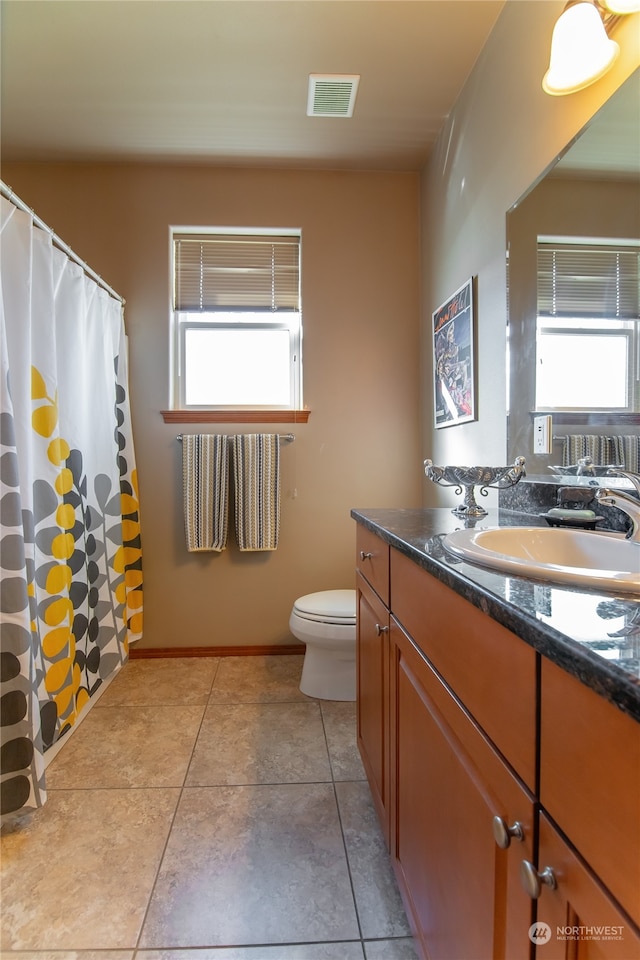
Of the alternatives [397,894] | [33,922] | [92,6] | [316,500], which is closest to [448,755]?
[397,894]

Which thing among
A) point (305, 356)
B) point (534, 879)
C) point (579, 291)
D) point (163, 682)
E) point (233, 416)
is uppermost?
point (305, 356)

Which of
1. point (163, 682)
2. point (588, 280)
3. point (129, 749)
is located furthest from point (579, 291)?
point (163, 682)

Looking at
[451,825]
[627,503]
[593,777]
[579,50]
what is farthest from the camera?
[579,50]

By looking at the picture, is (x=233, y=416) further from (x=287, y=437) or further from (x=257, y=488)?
(x=257, y=488)

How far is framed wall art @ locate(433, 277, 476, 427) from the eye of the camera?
1632 millimetres

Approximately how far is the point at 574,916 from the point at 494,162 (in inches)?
73.0

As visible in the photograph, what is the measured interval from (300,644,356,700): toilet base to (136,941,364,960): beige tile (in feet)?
2.98

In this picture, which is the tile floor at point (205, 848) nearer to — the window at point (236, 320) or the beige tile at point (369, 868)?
the beige tile at point (369, 868)

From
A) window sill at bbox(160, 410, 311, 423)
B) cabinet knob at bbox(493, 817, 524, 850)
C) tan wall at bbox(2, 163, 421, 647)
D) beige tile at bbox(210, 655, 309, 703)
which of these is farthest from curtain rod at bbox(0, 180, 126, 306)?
beige tile at bbox(210, 655, 309, 703)

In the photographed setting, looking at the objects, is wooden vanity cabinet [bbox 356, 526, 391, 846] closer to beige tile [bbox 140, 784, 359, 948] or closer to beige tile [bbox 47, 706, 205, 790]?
beige tile [bbox 140, 784, 359, 948]

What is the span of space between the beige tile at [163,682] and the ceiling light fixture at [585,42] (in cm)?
231

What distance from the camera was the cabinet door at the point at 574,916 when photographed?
331 mm

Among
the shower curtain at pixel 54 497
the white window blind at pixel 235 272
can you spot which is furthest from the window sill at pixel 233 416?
the white window blind at pixel 235 272

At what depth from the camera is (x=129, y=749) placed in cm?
150
